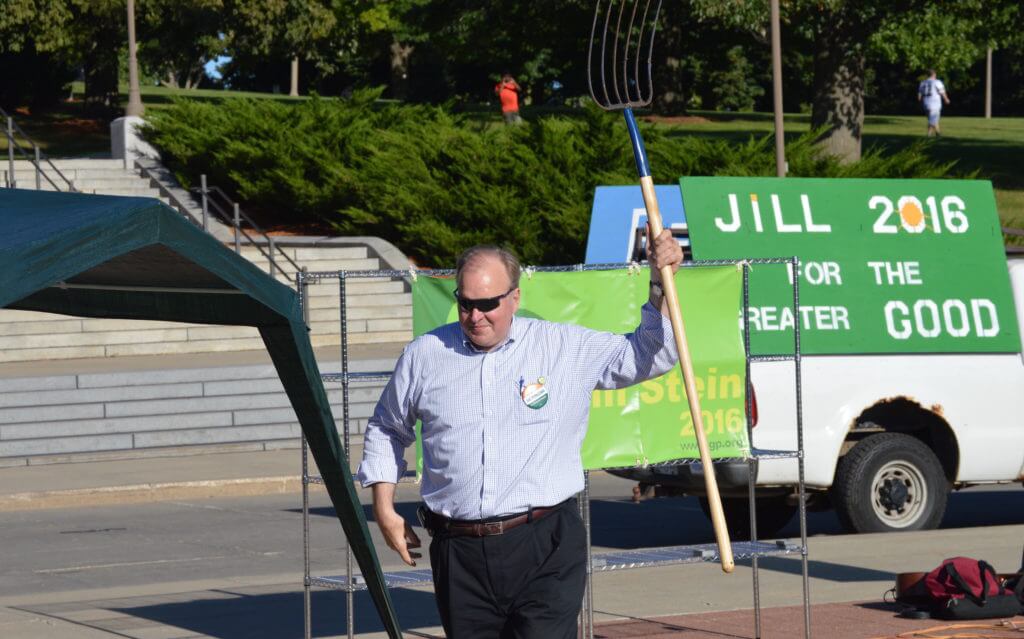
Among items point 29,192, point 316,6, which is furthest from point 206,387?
point 316,6

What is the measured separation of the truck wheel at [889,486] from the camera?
11.3 metres

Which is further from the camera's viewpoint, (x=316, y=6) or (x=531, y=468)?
(x=316, y=6)

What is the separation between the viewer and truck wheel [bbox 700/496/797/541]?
12.1 meters

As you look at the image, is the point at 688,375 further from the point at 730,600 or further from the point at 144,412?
the point at 144,412

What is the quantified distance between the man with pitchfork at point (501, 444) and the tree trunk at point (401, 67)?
57.6 meters

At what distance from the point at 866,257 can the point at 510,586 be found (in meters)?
6.75

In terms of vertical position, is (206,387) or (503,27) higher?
(503,27)

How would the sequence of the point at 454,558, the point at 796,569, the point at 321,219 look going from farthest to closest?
1. the point at 321,219
2. the point at 796,569
3. the point at 454,558

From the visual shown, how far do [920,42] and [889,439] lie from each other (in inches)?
1450

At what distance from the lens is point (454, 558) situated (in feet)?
16.6

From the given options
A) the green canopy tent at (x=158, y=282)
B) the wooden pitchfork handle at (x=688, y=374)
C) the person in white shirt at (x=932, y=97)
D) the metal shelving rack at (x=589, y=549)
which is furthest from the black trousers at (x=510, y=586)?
the person in white shirt at (x=932, y=97)

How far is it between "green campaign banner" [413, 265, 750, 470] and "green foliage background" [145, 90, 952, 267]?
16960mm

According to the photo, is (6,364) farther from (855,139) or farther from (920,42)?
(920,42)

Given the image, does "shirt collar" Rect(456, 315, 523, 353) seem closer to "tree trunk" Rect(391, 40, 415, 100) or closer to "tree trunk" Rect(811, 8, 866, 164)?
"tree trunk" Rect(811, 8, 866, 164)
